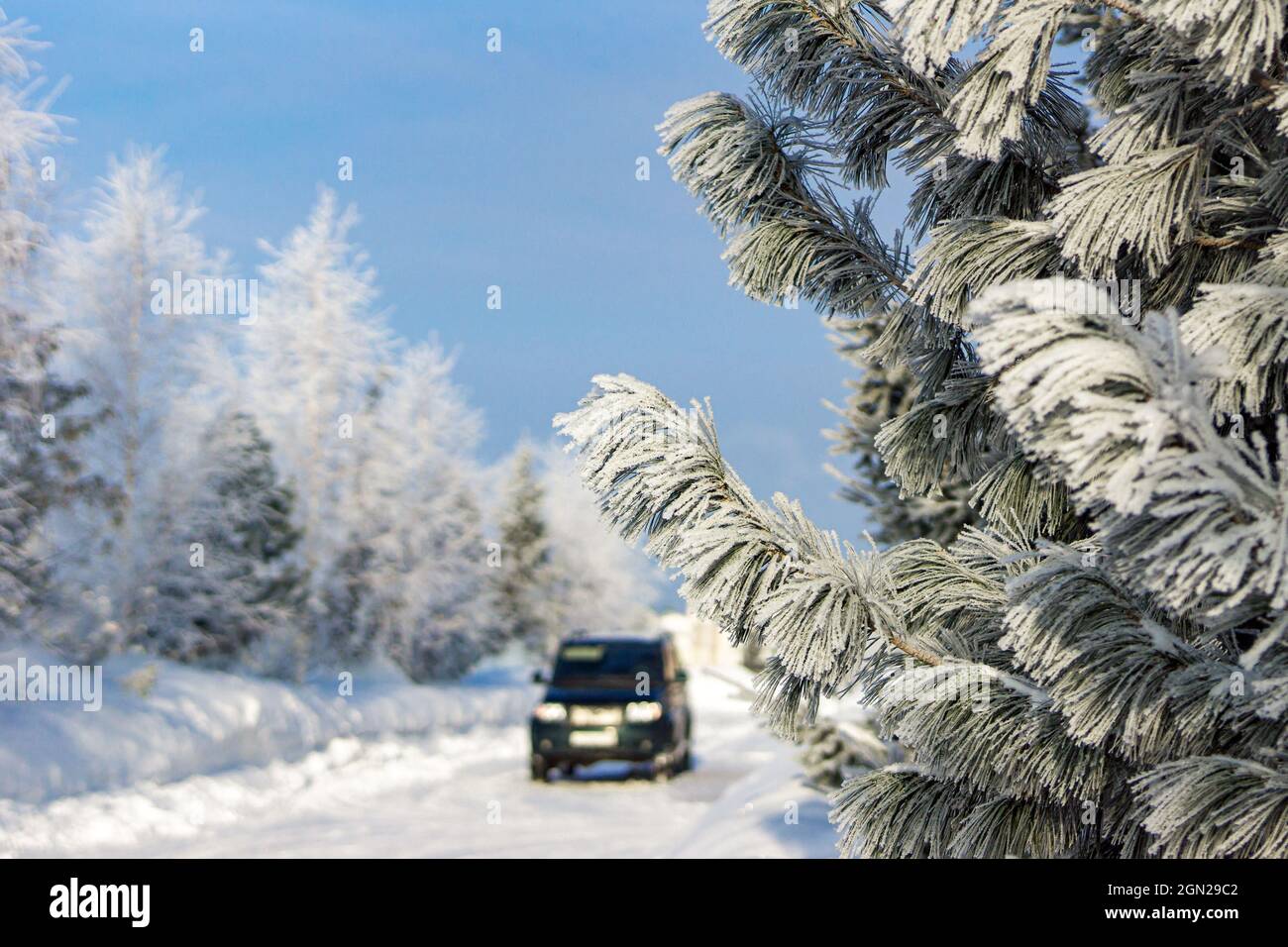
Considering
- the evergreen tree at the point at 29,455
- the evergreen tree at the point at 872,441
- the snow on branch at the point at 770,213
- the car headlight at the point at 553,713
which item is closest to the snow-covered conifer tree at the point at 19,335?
Answer: the evergreen tree at the point at 29,455

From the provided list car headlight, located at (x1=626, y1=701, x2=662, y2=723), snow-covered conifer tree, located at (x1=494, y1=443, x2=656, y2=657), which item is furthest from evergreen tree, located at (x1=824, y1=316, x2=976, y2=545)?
snow-covered conifer tree, located at (x1=494, y1=443, x2=656, y2=657)

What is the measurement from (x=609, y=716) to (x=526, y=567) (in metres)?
35.6

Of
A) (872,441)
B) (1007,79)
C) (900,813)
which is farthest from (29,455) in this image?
(1007,79)

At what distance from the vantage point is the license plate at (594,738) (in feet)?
49.1

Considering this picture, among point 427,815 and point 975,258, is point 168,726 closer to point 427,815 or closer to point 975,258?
point 427,815

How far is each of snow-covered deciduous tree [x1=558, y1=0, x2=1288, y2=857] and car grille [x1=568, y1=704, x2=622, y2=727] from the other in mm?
12199

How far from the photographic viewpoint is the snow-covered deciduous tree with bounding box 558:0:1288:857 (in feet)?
5.87

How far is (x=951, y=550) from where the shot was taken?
309 cm

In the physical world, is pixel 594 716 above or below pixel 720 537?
below

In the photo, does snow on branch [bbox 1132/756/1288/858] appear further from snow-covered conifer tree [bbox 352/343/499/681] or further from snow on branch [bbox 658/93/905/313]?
snow-covered conifer tree [bbox 352/343/499/681]

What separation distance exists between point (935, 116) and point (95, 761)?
12582mm

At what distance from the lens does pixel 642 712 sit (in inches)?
598
